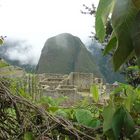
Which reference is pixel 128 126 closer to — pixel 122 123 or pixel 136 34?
pixel 122 123

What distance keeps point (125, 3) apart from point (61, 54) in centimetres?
3303

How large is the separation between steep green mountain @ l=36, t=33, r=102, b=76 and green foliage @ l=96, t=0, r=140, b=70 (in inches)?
1158

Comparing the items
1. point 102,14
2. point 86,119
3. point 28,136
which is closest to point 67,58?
point 86,119

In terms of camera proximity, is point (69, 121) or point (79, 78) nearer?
point (69, 121)

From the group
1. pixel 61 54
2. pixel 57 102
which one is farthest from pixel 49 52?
pixel 57 102

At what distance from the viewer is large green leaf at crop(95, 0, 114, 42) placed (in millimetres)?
753

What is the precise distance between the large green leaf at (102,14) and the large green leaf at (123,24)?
0.02m

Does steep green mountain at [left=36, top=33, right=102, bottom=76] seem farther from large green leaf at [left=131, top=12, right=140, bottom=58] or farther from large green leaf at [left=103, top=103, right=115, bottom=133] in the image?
large green leaf at [left=131, top=12, right=140, bottom=58]

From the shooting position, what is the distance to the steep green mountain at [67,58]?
104 ft

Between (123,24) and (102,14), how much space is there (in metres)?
0.04

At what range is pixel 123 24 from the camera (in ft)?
2.44

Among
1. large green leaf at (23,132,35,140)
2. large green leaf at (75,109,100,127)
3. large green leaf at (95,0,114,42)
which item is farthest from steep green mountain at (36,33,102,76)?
large green leaf at (95,0,114,42)

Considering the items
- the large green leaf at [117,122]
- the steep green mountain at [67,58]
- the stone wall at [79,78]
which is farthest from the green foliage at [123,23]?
the steep green mountain at [67,58]

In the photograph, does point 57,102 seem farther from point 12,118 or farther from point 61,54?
point 61,54
